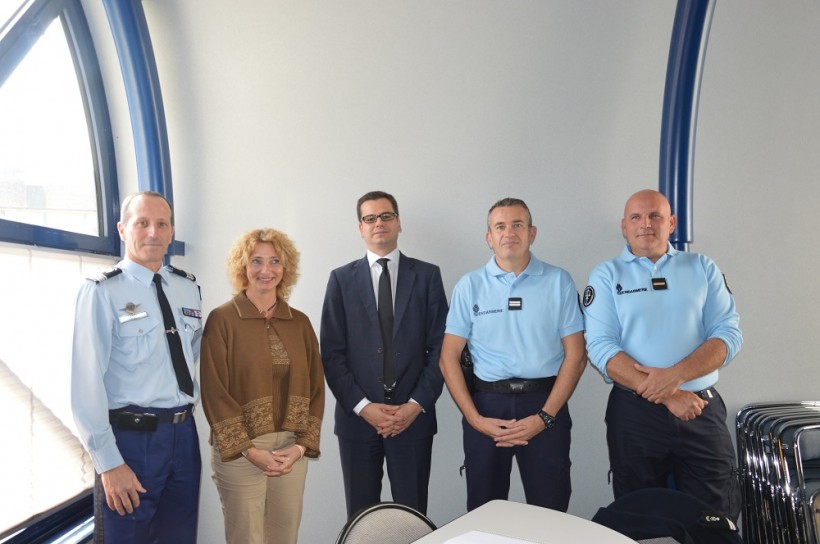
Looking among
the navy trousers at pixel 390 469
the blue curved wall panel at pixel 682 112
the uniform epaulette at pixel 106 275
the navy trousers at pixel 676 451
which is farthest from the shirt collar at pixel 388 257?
the blue curved wall panel at pixel 682 112

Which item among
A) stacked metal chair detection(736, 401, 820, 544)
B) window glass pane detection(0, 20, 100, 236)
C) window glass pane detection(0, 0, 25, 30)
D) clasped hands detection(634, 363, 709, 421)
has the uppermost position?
window glass pane detection(0, 0, 25, 30)

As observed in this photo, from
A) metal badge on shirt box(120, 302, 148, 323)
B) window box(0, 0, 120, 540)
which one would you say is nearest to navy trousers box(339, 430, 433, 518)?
metal badge on shirt box(120, 302, 148, 323)


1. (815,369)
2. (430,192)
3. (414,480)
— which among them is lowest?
(414,480)

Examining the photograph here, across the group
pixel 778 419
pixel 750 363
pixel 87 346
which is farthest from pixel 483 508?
pixel 750 363

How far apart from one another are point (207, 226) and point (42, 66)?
1245 millimetres

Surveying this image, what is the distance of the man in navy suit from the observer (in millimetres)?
2902

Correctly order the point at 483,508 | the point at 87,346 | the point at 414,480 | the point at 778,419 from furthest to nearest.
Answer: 1. the point at 778,419
2. the point at 414,480
3. the point at 87,346
4. the point at 483,508

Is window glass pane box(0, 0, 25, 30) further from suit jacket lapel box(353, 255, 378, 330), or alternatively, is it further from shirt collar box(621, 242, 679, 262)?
shirt collar box(621, 242, 679, 262)

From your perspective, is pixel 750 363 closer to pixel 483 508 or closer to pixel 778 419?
pixel 778 419

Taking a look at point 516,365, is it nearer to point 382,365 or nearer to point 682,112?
point 382,365

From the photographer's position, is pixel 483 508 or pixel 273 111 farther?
pixel 273 111

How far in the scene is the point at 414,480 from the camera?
2902 millimetres

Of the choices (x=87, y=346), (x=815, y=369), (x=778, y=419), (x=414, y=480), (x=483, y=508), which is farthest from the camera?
(x=815, y=369)

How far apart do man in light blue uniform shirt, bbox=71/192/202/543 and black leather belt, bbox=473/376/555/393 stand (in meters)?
1.40
